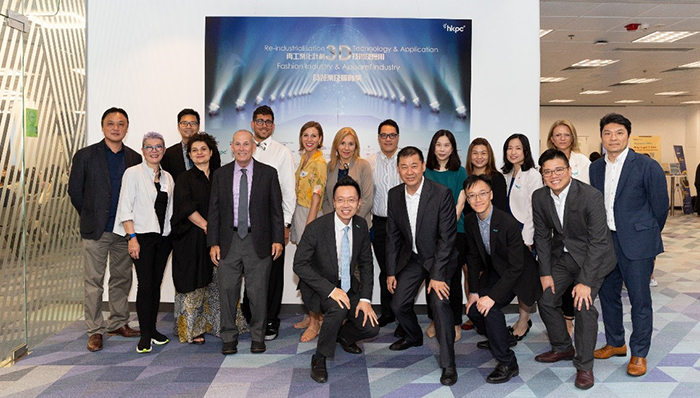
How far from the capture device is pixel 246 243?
404 cm

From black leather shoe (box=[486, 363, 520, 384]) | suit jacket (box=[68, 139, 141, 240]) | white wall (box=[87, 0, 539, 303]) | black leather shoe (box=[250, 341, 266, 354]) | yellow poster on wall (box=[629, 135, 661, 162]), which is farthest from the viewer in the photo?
yellow poster on wall (box=[629, 135, 661, 162])

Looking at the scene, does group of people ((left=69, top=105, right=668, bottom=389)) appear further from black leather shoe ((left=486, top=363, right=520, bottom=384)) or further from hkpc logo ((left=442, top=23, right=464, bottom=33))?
hkpc logo ((left=442, top=23, right=464, bottom=33))

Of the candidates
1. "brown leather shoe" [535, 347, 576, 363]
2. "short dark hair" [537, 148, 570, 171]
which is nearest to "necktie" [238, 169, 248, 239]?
"short dark hair" [537, 148, 570, 171]

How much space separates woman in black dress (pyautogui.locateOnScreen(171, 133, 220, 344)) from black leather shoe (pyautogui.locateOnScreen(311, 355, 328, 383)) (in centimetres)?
113

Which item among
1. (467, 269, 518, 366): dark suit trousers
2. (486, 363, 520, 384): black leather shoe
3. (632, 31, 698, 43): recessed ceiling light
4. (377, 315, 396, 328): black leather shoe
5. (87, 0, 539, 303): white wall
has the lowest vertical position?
(486, 363, 520, 384): black leather shoe

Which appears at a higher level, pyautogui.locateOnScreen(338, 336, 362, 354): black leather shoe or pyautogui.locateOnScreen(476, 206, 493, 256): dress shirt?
pyautogui.locateOnScreen(476, 206, 493, 256): dress shirt

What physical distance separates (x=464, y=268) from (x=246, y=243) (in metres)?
1.98

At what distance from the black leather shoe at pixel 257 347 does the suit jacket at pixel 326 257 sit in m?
0.74

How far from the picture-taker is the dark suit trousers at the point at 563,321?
3.42 metres

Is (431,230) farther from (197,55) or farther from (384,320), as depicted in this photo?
(197,55)

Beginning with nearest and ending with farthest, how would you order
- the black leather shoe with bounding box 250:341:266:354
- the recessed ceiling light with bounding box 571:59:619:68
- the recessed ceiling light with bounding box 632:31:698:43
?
the black leather shoe with bounding box 250:341:266:354, the recessed ceiling light with bounding box 632:31:698:43, the recessed ceiling light with bounding box 571:59:619:68

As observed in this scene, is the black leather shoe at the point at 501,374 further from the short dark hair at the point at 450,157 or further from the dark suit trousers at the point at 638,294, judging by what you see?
the short dark hair at the point at 450,157

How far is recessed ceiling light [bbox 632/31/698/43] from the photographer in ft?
28.8

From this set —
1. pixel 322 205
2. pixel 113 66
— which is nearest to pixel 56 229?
pixel 113 66
